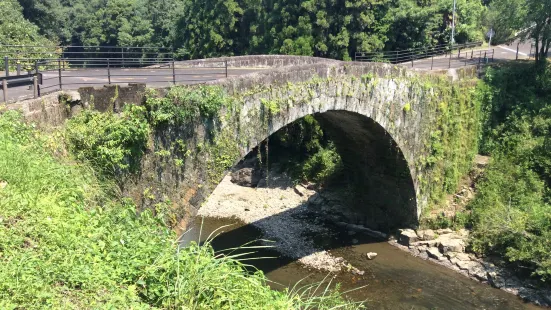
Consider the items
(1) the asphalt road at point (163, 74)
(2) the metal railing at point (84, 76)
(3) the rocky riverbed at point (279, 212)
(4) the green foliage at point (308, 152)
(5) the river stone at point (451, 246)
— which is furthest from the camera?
(4) the green foliage at point (308, 152)

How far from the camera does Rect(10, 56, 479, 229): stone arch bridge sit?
29.0 feet

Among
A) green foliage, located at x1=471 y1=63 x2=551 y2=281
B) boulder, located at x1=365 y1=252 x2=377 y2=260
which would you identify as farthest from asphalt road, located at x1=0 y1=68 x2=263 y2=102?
green foliage, located at x1=471 y1=63 x2=551 y2=281

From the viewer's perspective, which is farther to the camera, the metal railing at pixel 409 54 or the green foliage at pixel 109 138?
the metal railing at pixel 409 54

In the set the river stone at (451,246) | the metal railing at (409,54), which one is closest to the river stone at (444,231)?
the river stone at (451,246)

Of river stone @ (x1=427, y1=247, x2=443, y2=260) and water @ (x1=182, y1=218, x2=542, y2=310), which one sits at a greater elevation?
river stone @ (x1=427, y1=247, x2=443, y2=260)

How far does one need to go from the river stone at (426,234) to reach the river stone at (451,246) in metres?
0.67

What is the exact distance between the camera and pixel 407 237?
60.0ft

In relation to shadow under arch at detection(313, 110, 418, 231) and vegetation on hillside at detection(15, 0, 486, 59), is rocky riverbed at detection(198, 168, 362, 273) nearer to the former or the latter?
shadow under arch at detection(313, 110, 418, 231)

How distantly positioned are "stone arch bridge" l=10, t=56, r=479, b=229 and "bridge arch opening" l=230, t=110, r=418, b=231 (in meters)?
0.05

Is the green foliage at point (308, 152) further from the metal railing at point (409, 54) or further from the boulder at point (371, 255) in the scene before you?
the boulder at point (371, 255)

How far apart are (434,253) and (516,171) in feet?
15.4

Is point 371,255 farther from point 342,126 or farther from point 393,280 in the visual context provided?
point 342,126

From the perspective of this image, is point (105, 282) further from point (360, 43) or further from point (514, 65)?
point (360, 43)

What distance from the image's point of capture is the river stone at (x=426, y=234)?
707 inches
